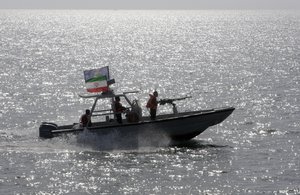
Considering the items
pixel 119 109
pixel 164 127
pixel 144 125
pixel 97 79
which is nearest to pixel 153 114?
pixel 164 127

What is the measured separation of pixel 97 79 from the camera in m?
33.2

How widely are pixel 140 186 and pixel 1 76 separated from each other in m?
47.3

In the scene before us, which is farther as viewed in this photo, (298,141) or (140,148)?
(298,141)

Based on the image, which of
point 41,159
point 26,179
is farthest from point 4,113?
point 26,179

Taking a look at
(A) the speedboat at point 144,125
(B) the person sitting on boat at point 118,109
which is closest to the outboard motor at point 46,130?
(A) the speedboat at point 144,125

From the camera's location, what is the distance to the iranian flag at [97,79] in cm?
3316

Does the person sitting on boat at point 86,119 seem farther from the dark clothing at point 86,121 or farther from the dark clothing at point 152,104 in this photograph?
the dark clothing at point 152,104

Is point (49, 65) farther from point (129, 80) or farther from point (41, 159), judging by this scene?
point (41, 159)

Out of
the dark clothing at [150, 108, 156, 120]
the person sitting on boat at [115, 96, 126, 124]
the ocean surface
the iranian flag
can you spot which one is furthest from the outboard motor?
the dark clothing at [150, 108, 156, 120]

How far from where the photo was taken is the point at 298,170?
96.0 feet

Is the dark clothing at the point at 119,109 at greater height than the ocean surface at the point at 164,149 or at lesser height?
greater

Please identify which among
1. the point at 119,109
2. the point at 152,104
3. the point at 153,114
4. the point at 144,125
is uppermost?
the point at 152,104

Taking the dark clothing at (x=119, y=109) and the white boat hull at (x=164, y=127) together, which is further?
the dark clothing at (x=119, y=109)

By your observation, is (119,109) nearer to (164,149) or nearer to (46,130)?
(164,149)
